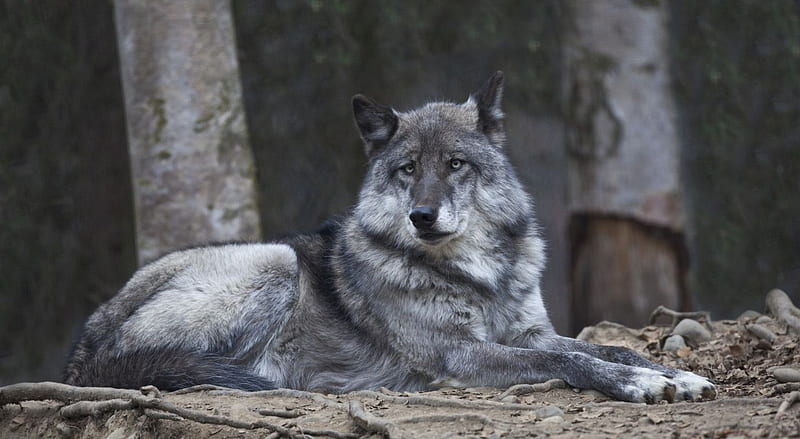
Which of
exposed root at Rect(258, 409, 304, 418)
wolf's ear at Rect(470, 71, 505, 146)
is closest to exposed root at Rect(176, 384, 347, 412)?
exposed root at Rect(258, 409, 304, 418)

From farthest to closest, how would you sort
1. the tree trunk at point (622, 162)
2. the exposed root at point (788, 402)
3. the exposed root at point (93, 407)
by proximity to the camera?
1. the tree trunk at point (622, 162)
2. the exposed root at point (93, 407)
3. the exposed root at point (788, 402)

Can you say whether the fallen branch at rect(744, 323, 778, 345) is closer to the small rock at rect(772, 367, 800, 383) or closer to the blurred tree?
the small rock at rect(772, 367, 800, 383)

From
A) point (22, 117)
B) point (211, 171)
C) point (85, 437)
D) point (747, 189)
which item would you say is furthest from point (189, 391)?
point (747, 189)

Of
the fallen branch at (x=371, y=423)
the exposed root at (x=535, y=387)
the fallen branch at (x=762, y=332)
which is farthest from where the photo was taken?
the fallen branch at (x=762, y=332)

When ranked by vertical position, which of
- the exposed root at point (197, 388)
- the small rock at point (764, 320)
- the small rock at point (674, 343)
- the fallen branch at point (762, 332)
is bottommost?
the small rock at point (674, 343)

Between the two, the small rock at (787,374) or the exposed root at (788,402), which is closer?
the exposed root at (788,402)

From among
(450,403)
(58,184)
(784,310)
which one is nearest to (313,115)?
(58,184)

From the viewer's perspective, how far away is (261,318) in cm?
474

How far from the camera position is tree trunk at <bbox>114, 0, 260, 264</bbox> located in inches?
245

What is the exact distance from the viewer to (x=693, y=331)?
5.26 m

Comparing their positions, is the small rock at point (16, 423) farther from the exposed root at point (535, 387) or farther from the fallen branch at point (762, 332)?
the fallen branch at point (762, 332)

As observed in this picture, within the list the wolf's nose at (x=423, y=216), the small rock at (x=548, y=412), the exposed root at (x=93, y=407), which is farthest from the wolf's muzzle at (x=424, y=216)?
the exposed root at (x=93, y=407)

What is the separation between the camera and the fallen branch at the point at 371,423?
11.0 feet

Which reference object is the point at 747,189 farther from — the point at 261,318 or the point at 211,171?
the point at 261,318
